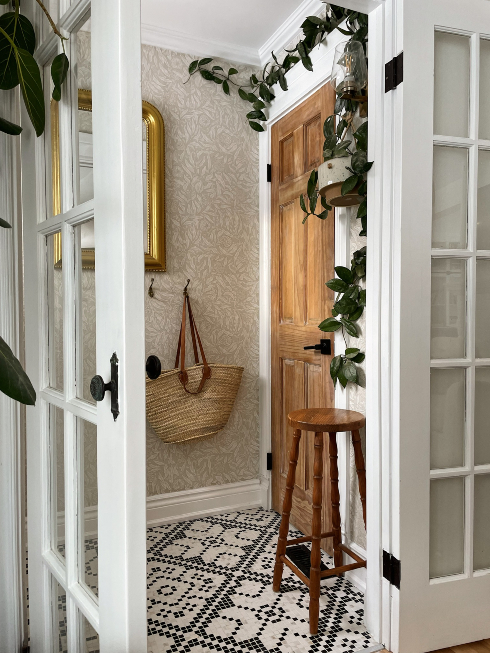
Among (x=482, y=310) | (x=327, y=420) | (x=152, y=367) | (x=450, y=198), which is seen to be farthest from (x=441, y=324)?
(x=152, y=367)

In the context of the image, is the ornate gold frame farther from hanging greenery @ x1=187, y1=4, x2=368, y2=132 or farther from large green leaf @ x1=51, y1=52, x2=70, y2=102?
large green leaf @ x1=51, y1=52, x2=70, y2=102

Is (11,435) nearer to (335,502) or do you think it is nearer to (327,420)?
(327,420)

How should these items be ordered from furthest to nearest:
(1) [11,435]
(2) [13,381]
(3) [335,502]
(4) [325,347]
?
(4) [325,347], (3) [335,502], (1) [11,435], (2) [13,381]

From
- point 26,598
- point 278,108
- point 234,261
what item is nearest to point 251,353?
point 234,261

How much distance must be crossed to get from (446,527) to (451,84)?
1.49 m

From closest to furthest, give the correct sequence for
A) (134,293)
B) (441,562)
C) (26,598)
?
1. (134,293)
2. (26,598)
3. (441,562)

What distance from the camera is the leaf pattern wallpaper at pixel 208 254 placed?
8.87 feet

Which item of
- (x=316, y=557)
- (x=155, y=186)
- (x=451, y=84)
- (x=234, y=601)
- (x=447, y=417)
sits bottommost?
(x=234, y=601)

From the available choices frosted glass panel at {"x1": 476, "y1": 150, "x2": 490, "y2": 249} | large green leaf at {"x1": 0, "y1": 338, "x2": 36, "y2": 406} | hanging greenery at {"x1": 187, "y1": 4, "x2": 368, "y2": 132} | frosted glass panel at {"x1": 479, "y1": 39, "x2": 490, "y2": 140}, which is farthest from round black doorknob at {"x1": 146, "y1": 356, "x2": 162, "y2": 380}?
hanging greenery at {"x1": 187, "y1": 4, "x2": 368, "y2": 132}

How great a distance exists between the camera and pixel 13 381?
0.76 metres

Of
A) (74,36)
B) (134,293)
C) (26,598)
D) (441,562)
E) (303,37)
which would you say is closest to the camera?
(134,293)

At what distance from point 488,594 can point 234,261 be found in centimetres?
194

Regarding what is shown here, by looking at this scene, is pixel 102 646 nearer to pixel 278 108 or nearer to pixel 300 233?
pixel 300 233

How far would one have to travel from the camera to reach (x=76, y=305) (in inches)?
41.2
